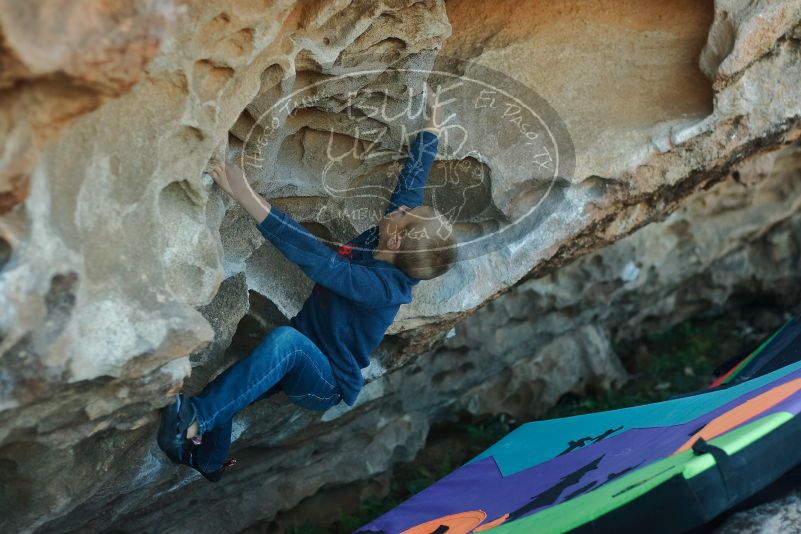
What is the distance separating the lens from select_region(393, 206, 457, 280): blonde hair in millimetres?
2350

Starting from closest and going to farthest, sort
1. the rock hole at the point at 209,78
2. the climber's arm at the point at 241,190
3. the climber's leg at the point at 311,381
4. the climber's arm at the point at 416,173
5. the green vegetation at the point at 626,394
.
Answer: the rock hole at the point at 209,78
the climber's arm at the point at 241,190
the climber's leg at the point at 311,381
the climber's arm at the point at 416,173
the green vegetation at the point at 626,394

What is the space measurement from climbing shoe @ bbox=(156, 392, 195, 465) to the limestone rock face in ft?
0.26

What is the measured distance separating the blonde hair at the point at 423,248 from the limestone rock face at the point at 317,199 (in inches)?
11.8

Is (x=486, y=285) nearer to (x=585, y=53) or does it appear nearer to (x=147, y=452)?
(x=585, y=53)

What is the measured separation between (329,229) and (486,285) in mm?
455

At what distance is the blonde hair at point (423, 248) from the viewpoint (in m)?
2.35

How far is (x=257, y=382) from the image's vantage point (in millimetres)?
2246

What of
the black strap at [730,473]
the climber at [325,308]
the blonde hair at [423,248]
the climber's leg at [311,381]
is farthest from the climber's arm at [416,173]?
the black strap at [730,473]

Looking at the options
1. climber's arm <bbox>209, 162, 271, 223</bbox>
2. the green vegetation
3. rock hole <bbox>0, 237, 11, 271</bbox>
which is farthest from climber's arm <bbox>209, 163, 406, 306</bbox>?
the green vegetation

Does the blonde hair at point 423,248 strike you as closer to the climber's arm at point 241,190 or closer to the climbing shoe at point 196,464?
the climber's arm at point 241,190

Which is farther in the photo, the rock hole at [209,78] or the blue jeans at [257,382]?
the blue jeans at [257,382]

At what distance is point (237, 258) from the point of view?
2.44 metres

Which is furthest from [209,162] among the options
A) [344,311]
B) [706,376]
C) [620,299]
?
[706,376]

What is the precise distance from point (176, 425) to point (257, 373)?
0.69 feet
